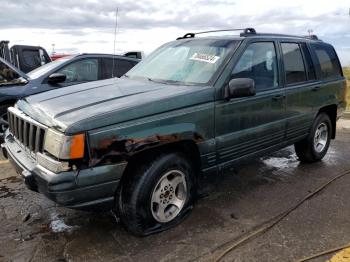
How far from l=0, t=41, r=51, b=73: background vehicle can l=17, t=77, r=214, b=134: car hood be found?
752cm

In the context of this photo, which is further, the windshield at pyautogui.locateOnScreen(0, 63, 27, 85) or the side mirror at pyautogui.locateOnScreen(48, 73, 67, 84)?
the windshield at pyautogui.locateOnScreen(0, 63, 27, 85)

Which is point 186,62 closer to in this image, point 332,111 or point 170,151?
point 170,151

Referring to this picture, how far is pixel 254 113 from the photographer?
172 inches

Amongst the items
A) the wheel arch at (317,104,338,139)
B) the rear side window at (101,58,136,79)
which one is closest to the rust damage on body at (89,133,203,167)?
the wheel arch at (317,104,338,139)

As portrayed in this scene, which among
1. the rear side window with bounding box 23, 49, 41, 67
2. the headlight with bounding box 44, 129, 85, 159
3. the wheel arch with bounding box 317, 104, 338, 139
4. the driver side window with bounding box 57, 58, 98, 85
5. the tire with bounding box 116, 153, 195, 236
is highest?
the rear side window with bounding box 23, 49, 41, 67

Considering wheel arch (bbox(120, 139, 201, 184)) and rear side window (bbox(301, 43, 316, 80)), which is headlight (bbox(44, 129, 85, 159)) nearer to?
wheel arch (bbox(120, 139, 201, 184))

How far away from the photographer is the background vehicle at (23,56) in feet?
36.3

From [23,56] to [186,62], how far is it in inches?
321

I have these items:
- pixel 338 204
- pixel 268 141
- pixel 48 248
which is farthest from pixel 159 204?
pixel 338 204

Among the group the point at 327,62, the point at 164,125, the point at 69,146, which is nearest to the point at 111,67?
the point at 327,62

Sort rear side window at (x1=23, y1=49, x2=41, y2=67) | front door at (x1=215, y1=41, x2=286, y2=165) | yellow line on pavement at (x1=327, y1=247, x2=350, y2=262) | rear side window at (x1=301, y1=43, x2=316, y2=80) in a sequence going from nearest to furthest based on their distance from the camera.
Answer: yellow line on pavement at (x1=327, y1=247, x2=350, y2=262) → front door at (x1=215, y1=41, x2=286, y2=165) → rear side window at (x1=301, y1=43, x2=316, y2=80) → rear side window at (x1=23, y1=49, x2=41, y2=67)

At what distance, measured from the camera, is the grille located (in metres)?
3.36

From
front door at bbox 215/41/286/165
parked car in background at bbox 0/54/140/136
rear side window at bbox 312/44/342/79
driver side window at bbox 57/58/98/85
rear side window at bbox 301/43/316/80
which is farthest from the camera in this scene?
driver side window at bbox 57/58/98/85

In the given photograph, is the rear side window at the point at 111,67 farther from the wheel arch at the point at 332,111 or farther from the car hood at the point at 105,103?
the wheel arch at the point at 332,111
